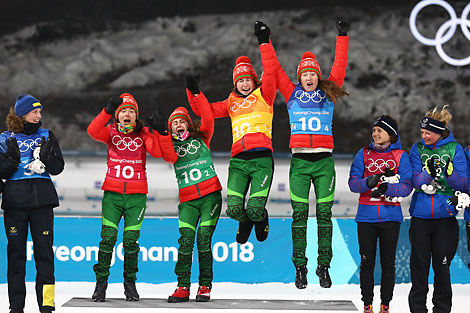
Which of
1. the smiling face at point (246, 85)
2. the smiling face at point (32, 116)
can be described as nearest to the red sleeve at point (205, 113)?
the smiling face at point (246, 85)

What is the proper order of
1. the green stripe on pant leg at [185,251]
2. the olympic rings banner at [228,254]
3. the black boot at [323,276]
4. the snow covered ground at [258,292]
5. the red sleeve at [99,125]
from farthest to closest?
the olympic rings banner at [228,254] → the snow covered ground at [258,292] → the green stripe on pant leg at [185,251] → the red sleeve at [99,125] → the black boot at [323,276]

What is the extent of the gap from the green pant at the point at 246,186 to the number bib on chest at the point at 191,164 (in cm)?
35

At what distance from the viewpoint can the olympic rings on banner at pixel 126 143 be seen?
18.7 feet

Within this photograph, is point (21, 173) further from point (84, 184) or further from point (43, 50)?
point (43, 50)

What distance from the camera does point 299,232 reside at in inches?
210

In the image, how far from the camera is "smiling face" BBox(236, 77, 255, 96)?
5.64 metres

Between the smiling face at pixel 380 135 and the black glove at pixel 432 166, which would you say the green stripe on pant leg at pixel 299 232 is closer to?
the smiling face at pixel 380 135

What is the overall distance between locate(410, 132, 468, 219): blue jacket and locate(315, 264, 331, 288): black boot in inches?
36.1

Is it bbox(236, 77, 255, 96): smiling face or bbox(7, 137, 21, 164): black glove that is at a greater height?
bbox(236, 77, 255, 96): smiling face

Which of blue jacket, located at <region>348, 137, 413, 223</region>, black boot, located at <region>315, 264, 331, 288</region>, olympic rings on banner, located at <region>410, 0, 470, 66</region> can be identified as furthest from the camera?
olympic rings on banner, located at <region>410, 0, 470, 66</region>

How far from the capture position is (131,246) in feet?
18.7

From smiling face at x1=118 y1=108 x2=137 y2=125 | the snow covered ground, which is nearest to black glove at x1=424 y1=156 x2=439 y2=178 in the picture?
the snow covered ground

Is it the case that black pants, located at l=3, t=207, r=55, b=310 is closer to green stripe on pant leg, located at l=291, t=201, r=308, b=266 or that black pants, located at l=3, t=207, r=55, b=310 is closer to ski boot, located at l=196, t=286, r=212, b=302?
ski boot, located at l=196, t=286, r=212, b=302

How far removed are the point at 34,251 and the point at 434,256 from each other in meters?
3.39
